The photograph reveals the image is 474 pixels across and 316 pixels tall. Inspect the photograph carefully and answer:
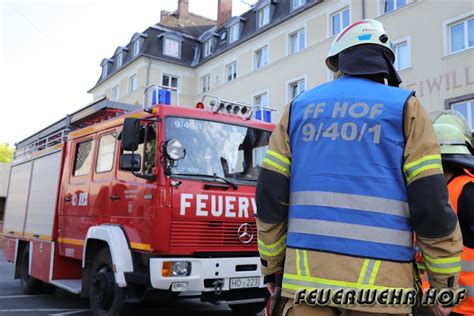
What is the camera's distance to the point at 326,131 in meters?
2.18

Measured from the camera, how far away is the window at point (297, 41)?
73.9 ft

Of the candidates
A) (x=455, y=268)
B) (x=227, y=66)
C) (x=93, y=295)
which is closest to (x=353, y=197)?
(x=455, y=268)

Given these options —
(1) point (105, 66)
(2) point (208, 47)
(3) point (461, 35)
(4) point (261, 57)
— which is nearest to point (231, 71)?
(4) point (261, 57)

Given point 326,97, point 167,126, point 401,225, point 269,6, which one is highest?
point 269,6

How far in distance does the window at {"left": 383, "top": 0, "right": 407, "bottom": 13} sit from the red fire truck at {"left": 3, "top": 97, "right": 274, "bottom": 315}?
14.0 m

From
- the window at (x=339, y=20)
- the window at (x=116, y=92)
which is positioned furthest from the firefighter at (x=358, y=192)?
the window at (x=116, y=92)

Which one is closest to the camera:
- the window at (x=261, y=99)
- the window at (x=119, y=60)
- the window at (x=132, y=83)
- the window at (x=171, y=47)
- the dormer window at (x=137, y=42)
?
the window at (x=261, y=99)

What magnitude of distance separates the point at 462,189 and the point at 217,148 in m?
3.40

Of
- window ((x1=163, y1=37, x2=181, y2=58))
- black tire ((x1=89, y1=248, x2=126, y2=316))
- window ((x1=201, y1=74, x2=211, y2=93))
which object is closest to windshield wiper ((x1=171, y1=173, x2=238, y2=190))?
black tire ((x1=89, y1=248, x2=126, y2=316))

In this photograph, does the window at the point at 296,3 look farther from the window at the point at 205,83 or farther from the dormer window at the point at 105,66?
the dormer window at the point at 105,66

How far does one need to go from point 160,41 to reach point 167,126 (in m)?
28.7

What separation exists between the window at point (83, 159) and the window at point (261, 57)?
18919 millimetres

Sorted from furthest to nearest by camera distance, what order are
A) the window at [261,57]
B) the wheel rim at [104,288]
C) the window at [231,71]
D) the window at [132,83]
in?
the window at [132,83], the window at [231,71], the window at [261,57], the wheel rim at [104,288]

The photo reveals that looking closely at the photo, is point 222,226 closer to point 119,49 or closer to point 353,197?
point 353,197
